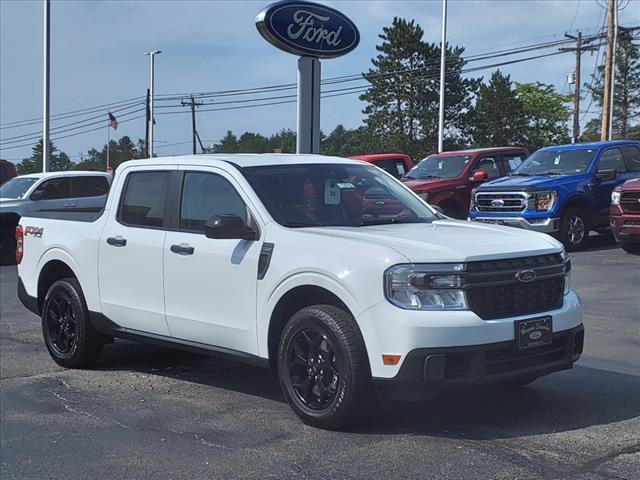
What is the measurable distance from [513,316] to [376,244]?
0.94 metres

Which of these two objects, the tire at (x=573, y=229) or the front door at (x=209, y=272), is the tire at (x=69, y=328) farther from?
the tire at (x=573, y=229)

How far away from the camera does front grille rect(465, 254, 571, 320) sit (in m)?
4.89

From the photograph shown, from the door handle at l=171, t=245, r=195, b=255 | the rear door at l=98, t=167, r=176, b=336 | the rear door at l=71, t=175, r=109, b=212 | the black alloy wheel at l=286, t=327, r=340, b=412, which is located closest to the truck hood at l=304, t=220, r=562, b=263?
the black alloy wheel at l=286, t=327, r=340, b=412

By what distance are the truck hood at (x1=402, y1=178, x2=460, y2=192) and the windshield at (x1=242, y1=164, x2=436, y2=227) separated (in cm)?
1059

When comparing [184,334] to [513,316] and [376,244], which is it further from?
[513,316]

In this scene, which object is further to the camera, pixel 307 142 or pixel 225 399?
pixel 307 142

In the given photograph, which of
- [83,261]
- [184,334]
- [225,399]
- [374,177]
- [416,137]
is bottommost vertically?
[225,399]

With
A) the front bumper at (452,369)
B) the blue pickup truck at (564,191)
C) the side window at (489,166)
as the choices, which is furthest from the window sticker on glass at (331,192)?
the side window at (489,166)

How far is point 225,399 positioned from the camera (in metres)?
6.18

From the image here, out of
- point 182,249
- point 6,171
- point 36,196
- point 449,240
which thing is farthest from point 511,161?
point 449,240

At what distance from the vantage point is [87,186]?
17.4 metres

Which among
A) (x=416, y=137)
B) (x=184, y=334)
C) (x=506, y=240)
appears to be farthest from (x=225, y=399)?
(x=416, y=137)

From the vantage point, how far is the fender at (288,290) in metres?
5.04

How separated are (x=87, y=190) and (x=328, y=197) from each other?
12.4 meters
